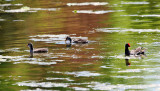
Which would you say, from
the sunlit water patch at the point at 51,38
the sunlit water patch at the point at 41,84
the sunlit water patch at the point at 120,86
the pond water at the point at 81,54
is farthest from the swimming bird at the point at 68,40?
the sunlit water patch at the point at 120,86

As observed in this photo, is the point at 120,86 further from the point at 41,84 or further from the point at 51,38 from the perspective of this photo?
the point at 51,38

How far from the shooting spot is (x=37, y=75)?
59.4 feet

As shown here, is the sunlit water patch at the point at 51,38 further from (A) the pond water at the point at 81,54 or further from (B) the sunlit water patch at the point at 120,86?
(B) the sunlit water patch at the point at 120,86

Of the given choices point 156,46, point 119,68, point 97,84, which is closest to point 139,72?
point 119,68

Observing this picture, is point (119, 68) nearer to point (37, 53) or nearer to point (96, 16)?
point (37, 53)

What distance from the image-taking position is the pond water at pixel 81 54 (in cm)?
1653

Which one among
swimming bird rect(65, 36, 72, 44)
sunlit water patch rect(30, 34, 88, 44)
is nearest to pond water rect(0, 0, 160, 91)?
sunlit water patch rect(30, 34, 88, 44)

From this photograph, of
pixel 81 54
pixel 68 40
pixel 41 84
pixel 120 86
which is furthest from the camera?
pixel 68 40

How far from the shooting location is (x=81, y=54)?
22.4 metres

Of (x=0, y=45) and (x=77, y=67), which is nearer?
(x=77, y=67)

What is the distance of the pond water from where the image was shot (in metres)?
16.5

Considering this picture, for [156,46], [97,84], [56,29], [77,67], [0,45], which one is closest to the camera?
[97,84]

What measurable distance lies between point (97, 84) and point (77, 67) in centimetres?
323

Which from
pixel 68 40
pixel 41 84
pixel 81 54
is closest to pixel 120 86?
pixel 41 84
